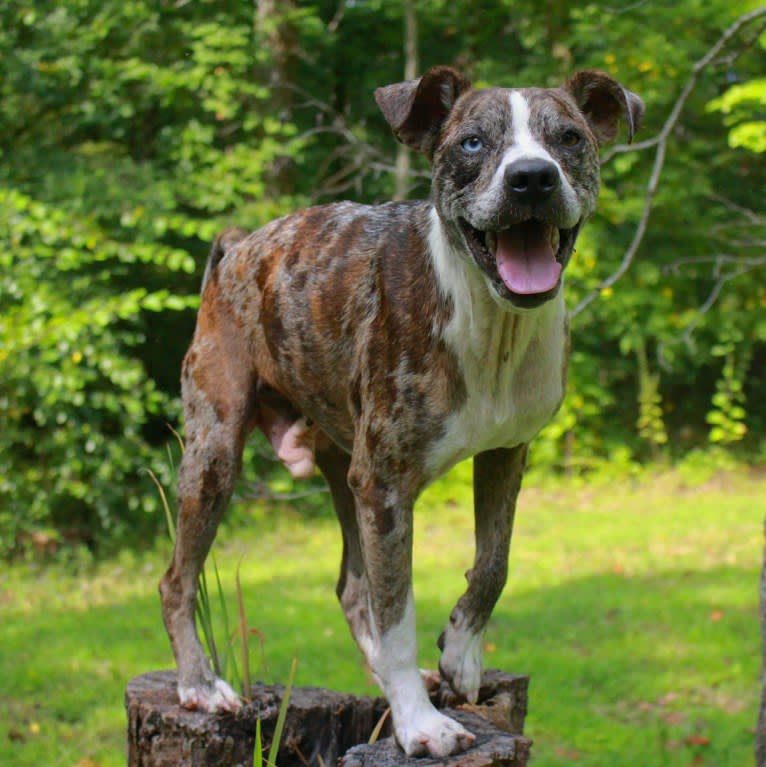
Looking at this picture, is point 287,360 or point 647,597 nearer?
point 287,360

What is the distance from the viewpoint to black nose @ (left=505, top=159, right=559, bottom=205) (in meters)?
2.74

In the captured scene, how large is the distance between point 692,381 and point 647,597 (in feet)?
18.7

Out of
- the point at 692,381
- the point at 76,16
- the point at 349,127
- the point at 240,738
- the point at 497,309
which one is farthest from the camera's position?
the point at 692,381

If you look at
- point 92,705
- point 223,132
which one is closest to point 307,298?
point 92,705

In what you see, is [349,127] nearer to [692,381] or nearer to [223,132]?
[223,132]

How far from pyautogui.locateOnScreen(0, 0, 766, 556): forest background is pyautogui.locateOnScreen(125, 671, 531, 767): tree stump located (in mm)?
3203

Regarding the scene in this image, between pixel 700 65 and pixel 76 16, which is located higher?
pixel 76 16

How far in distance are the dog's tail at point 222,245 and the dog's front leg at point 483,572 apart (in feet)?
4.32

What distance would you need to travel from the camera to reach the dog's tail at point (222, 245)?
430 cm

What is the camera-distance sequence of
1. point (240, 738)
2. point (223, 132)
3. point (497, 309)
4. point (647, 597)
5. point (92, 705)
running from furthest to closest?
point (223, 132)
point (647, 597)
point (92, 705)
point (240, 738)
point (497, 309)

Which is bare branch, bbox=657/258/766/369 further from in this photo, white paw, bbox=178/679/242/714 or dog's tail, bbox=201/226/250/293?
white paw, bbox=178/679/242/714

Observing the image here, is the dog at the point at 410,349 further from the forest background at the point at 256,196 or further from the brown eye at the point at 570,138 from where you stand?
the forest background at the point at 256,196

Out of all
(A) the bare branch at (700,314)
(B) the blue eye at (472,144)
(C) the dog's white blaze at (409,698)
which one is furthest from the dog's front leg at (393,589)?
(A) the bare branch at (700,314)

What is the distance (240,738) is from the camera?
3648 millimetres
